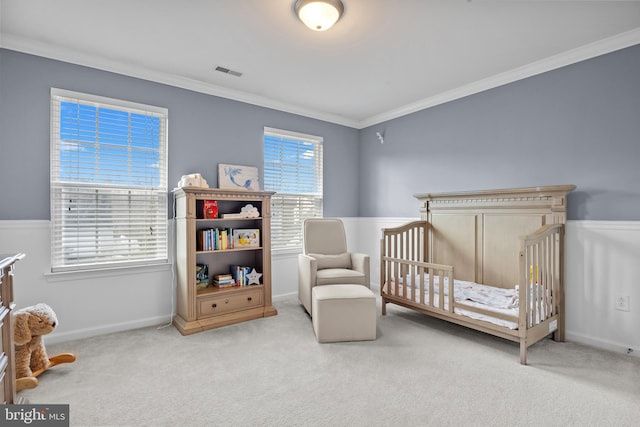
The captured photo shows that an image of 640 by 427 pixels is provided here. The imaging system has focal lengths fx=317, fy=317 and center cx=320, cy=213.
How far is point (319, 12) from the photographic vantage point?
199cm

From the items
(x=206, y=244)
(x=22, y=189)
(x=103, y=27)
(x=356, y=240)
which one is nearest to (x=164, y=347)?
(x=206, y=244)

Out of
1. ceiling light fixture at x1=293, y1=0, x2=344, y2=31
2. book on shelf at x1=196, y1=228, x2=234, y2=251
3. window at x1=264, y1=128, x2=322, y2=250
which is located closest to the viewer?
ceiling light fixture at x1=293, y1=0, x2=344, y2=31

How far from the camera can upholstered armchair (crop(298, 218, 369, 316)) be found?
3213mm

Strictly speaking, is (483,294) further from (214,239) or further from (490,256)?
(214,239)

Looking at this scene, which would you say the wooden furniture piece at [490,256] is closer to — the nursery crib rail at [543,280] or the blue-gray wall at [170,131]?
the nursery crib rail at [543,280]

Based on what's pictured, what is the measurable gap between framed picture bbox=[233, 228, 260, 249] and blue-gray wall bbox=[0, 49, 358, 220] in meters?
0.62

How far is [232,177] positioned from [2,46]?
2.03 meters

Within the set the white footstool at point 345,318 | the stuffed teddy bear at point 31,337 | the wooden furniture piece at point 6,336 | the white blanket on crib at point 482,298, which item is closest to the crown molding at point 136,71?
the wooden furniture piece at point 6,336

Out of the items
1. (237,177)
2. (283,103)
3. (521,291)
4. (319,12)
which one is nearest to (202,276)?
(237,177)

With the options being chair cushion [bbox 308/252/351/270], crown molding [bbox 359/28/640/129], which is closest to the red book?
chair cushion [bbox 308/252/351/270]

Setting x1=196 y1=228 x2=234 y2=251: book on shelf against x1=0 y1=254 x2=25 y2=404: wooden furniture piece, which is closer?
x1=0 y1=254 x2=25 y2=404: wooden furniture piece

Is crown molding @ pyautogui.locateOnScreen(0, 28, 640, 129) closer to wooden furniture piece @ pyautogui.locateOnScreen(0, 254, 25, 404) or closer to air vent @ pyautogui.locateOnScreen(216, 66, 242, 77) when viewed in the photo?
air vent @ pyautogui.locateOnScreen(216, 66, 242, 77)

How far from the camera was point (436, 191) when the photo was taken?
149 inches

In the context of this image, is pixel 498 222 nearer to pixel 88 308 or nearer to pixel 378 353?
pixel 378 353
